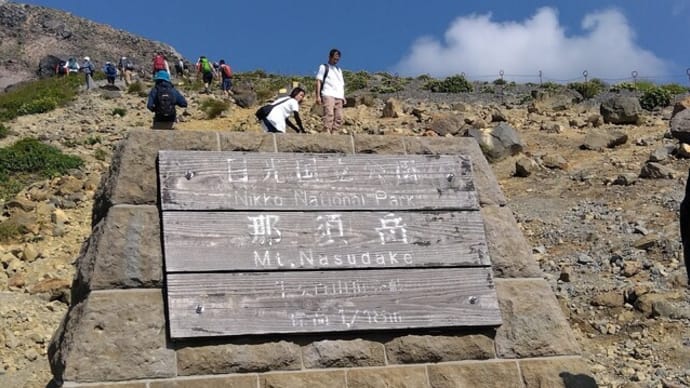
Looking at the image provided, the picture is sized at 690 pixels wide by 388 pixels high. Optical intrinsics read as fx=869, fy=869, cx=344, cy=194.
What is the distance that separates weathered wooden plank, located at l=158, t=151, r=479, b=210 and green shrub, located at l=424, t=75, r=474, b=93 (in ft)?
77.2

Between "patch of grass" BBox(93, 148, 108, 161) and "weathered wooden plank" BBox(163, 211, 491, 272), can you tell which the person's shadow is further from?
"patch of grass" BBox(93, 148, 108, 161)

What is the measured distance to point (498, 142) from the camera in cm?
1673

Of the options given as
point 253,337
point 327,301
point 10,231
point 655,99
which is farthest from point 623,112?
point 253,337

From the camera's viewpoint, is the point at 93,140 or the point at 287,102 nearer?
the point at 287,102

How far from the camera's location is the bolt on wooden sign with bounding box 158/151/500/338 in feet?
15.4

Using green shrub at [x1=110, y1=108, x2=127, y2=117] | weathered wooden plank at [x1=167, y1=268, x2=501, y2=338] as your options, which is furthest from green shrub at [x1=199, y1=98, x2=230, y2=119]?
weathered wooden plank at [x1=167, y1=268, x2=501, y2=338]

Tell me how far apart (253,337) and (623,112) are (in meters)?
16.1

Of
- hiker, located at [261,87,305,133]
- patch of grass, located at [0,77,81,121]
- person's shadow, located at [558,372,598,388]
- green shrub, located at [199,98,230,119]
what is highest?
patch of grass, located at [0,77,81,121]

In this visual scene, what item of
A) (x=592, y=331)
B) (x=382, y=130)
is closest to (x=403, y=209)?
(x=592, y=331)

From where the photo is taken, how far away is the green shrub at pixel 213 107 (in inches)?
877

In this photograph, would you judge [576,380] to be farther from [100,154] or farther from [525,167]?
[100,154]

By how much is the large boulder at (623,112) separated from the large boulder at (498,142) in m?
3.37

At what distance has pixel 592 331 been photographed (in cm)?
895

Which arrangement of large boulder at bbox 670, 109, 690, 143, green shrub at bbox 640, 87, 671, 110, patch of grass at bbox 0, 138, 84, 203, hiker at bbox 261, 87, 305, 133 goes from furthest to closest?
green shrub at bbox 640, 87, 671, 110
patch of grass at bbox 0, 138, 84, 203
large boulder at bbox 670, 109, 690, 143
hiker at bbox 261, 87, 305, 133
